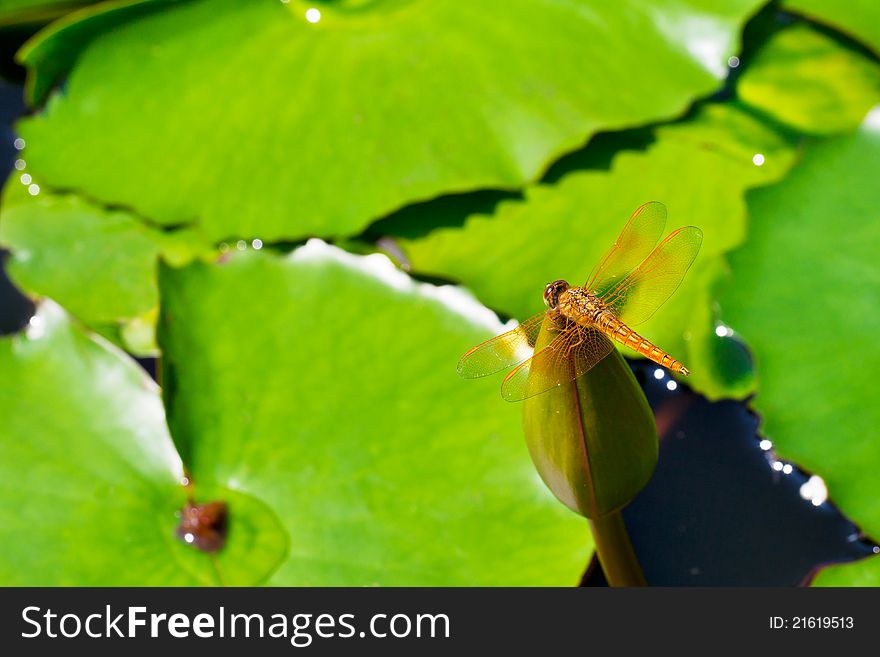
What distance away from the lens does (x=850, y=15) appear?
1423 mm

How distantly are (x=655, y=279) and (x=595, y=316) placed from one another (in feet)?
0.53

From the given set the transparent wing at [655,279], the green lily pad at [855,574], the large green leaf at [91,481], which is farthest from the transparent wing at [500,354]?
the green lily pad at [855,574]

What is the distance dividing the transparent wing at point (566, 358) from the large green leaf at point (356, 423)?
0.35 m

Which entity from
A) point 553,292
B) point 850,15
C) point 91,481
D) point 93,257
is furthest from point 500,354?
point 850,15

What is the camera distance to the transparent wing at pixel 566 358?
2.35ft

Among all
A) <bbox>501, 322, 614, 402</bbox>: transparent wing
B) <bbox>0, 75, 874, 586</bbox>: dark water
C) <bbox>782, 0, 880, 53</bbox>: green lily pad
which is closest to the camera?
<bbox>501, 322, 614, 402</bbox>: transparent wing

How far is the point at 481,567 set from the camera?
1039mm

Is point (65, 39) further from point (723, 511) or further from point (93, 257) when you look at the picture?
point (723, 511)

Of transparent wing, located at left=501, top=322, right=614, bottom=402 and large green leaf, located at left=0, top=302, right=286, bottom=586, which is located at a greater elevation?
transparent wing, located at left=501, top=322, right=614, bottom=402

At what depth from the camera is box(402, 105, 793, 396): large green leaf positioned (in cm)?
130

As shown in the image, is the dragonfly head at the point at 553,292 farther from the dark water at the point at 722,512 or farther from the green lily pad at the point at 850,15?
the green lily pad at the point at 850,15

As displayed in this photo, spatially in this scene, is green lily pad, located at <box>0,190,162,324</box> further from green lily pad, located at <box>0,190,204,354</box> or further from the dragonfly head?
the dragonfly head

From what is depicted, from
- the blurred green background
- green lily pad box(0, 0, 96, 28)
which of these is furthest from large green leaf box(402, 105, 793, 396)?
green lily pad box(0, 0, 96, 28)

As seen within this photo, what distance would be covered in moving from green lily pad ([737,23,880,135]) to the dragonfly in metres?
0.54
